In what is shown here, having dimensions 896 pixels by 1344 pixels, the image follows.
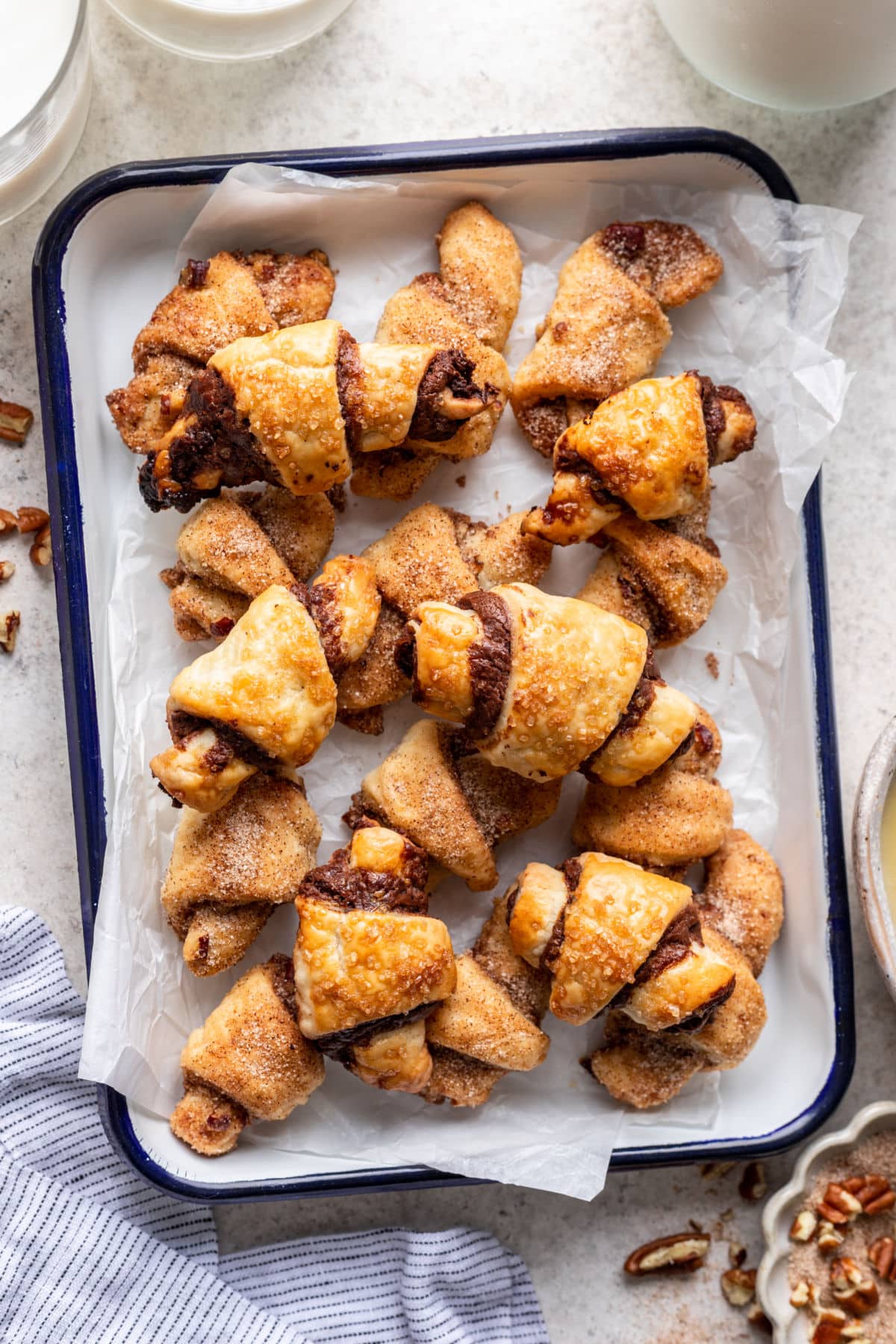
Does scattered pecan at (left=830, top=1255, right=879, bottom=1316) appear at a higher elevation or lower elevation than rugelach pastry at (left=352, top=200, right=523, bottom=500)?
lower

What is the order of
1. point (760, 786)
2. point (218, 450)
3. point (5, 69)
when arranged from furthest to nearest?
point (760, 786), point (5, 69), point (218, 450)

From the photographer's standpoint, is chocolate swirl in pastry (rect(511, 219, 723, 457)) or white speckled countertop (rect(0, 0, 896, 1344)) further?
white speckled countertop (rect(0, 0, 896, 1344))

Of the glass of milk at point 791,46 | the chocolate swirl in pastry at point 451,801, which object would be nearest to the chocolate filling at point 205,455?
the chocolate swirl in pastry at point 451,801

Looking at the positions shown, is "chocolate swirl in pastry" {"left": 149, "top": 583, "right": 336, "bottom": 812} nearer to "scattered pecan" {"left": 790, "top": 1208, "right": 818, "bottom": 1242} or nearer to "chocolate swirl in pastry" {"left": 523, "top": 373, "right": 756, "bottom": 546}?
"chocolate swirl in pastry" {"left": 523, "top": 373, "right": 756, "bottom": 546}

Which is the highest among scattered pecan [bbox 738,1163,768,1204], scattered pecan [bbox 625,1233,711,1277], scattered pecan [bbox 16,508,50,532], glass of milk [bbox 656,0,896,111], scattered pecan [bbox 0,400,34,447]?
glass of milk [bbox 656,0,896,111]

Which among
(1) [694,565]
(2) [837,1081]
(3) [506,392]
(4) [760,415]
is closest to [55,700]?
(3) [506,392]

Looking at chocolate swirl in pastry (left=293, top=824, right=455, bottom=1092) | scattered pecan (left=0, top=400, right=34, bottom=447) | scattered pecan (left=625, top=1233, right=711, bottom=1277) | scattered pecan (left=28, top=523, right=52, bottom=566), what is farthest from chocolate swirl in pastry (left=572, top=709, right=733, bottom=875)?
scattered pecan (left=0, top=400, right=34, bottom=447)

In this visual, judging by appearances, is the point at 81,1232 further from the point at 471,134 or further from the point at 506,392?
the point at 471,134
